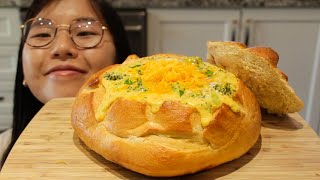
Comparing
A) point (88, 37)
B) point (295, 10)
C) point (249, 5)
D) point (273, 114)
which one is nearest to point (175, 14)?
point (249, 5)

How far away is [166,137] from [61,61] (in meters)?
0.61

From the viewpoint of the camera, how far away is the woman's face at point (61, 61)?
1100mm

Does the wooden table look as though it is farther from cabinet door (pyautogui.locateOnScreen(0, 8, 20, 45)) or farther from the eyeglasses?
cabinet door (pyautogui.locateOnScreen(0, 8, 20, 45))

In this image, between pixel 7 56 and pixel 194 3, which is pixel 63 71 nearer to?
pixel 194 3

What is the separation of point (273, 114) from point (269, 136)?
0.10 meters

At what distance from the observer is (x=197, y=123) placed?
0.61m

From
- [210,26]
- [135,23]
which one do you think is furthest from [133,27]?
[210,26]

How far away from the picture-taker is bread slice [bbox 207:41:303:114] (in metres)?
0.73

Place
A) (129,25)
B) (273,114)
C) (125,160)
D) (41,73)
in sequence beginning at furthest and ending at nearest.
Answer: (129,25)
(41,73)
(273,114)
(125,160)

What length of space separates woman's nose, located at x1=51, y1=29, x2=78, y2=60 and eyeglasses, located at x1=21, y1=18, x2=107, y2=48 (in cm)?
1

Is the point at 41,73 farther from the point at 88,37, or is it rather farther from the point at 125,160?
the point at 125,160

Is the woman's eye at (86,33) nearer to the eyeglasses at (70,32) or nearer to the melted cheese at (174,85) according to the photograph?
the eyeglasses at (70,32)

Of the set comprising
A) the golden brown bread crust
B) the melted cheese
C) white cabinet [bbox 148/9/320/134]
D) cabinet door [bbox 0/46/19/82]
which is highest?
the melted cheese

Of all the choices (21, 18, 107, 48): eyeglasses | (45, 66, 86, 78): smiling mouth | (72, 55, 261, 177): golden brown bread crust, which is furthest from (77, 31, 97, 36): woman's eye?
(72, 55, 261, 177): golden brown bread crust
